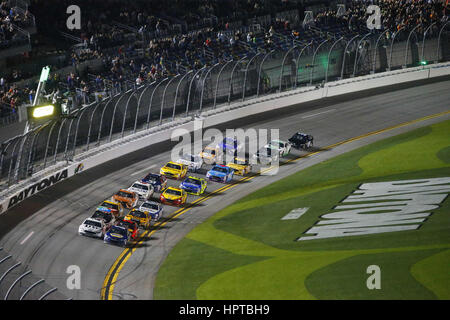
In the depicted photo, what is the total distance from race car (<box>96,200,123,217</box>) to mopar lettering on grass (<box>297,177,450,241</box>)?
10738 mm

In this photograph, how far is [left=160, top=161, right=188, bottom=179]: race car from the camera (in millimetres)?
50375

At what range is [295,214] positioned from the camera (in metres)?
44.6

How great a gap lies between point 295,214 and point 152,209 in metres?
8.17

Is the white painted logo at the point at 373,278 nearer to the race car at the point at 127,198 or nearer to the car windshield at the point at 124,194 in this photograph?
the race car at the point at 127,198

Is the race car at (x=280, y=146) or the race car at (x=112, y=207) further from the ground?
the race car at (x=280, y=146)

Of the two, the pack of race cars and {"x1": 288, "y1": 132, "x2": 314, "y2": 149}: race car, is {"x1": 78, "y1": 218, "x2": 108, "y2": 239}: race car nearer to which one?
the pack of race cars

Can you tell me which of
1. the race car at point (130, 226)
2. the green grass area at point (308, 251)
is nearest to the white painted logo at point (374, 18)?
the green grass area at point (308, 251)

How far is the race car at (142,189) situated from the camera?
4719 centimetres

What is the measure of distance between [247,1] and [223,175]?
2586cm

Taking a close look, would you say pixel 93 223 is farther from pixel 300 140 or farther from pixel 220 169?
pixel 300 140

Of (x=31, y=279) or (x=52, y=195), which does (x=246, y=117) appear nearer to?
(x=52, y=195)

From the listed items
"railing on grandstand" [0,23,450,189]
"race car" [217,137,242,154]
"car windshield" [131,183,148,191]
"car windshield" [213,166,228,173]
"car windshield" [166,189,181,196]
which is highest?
"railing on grandstand" [0,23,450,189]

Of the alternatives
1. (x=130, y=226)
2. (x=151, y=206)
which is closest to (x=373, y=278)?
(x=130, y=226)

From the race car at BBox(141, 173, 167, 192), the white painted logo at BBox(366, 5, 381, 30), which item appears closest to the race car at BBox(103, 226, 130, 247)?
the race car at BBox(141, 173, 167, 192)
